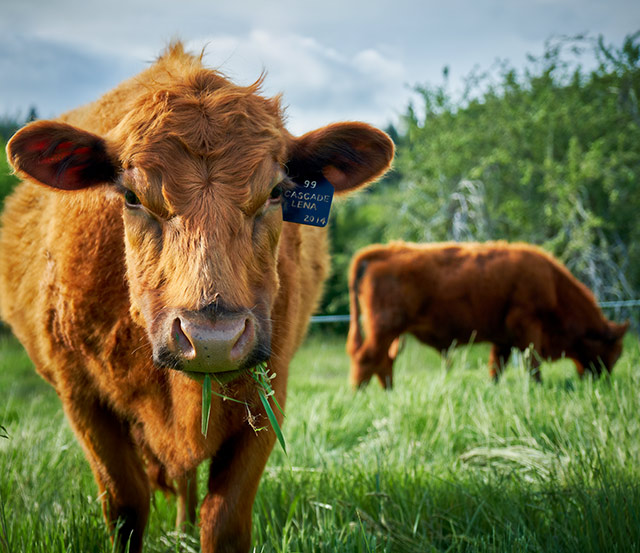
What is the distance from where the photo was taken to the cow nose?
161 centimetres

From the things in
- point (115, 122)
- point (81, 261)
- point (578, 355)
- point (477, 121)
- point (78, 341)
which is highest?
point (477, 121)

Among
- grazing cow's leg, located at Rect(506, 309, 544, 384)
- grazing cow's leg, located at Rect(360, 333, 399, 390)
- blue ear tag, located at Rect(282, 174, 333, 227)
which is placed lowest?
grazing cow's leg, located at Rect(360, 333, 399, 390)

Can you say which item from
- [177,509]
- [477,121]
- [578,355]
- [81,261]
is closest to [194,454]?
[81,261]

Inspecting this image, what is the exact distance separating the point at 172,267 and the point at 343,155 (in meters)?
1.04

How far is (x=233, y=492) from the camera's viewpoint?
228 cm

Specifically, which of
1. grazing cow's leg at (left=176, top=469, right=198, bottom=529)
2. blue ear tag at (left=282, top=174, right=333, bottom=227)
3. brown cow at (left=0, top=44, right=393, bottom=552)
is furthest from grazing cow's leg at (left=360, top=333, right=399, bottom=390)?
blue ear tag at (left=282, top=174, right=333, bottom=227)

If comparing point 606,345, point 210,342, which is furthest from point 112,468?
point 606,345

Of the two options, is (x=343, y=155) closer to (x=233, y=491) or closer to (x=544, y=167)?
(x=233, y=491)

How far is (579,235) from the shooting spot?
34.5 ft

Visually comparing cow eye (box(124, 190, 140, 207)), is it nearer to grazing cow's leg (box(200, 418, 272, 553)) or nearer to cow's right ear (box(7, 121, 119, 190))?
cow's right ear (box(7, 121, 119, 190))

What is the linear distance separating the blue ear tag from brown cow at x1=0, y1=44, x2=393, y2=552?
66mm

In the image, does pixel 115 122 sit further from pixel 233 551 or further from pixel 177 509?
pixel 177 509

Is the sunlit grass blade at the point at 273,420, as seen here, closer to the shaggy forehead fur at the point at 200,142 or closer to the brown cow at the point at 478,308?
the shaggy forehead fur at the point at 200,142

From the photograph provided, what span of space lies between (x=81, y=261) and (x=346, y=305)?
53.1 ft
